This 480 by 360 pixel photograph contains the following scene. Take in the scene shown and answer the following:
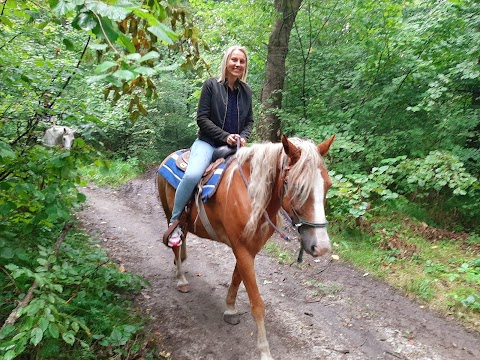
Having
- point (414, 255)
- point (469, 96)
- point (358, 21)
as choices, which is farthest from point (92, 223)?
point (469, 96)

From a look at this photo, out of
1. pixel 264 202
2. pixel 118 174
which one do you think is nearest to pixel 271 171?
pixel 264 202

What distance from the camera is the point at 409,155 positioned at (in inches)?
272

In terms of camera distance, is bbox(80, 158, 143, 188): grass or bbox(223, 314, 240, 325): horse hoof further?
bbox(80, 158, 143, 188): grass

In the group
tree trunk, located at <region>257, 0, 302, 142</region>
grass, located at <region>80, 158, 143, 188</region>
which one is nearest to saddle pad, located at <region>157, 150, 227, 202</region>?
tree trunk, located at <region>257, 0, 302, 142</region>

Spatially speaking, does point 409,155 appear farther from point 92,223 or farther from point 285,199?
point 92,223

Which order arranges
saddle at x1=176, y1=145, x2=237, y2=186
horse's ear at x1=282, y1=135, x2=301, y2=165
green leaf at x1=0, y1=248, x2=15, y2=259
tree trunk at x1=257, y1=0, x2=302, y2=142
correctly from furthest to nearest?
tree trunk at x1=257, y1=0, x2=302, y2=142 → saddle at x1=176, y1=145, x2=237, y2=186 → horse's ear at x1=282, y1=135, x2=301, y2=165 → green leaf at x1=0, y1=248, x2=15, y2=259

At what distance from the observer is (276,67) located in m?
8.05

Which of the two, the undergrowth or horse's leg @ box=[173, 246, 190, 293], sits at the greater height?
the undergrowth

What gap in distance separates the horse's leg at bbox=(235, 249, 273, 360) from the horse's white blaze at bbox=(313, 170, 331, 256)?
79 centimetres

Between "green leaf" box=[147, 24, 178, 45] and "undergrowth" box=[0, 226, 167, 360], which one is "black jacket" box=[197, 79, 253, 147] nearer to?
"undergrowth" box=[0, 226, 167, 360]

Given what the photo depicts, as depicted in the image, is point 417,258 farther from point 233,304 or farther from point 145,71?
point 145,71

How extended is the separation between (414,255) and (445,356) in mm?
2067

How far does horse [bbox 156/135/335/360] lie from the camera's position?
8.19ft

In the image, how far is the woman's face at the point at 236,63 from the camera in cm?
357
